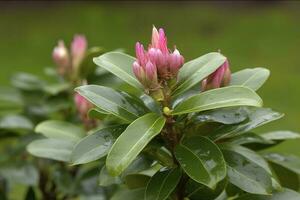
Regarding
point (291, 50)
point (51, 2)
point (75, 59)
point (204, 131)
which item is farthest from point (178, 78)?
point (51, 2)

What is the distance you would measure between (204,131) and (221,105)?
0.42 ft

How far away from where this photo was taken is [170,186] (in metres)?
0.98

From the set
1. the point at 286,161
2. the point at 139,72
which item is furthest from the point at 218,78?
the point at 286,161

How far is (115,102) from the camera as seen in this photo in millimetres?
988

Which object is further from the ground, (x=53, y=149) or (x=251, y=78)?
(x=251, y=78)

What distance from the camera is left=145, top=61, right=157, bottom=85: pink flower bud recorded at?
36.4 inches

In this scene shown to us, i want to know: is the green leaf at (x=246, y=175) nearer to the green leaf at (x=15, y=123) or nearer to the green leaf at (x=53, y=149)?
the green leaf at (x=53, y=149)

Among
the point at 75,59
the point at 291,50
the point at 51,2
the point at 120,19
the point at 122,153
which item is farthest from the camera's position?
the point at 51,2

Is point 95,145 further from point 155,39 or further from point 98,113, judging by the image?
point 155,39

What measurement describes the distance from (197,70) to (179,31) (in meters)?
3.53

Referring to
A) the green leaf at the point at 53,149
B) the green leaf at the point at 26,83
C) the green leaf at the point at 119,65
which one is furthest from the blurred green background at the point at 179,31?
the green leaf at the point at 119,65

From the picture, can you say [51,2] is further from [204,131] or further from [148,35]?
[204,131]

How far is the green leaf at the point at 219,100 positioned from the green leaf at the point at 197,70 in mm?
36

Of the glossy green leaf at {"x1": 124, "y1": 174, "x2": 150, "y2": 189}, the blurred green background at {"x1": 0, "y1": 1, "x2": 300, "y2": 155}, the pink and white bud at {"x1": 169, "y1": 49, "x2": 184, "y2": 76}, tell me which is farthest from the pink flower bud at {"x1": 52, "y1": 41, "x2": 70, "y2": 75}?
the blurred green background at {"x1": 0, "y1": 1, "x2": 300, "y2": 155}
